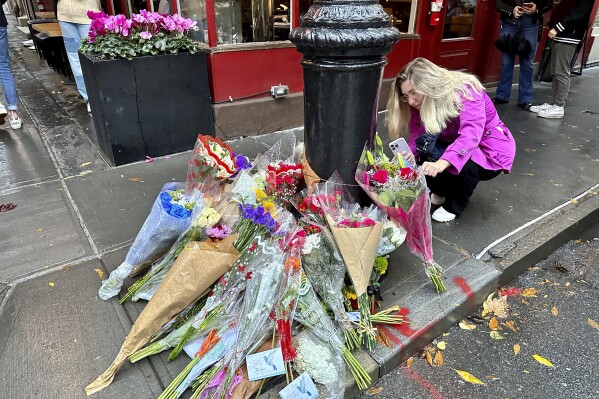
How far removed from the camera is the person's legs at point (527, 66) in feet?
19.4

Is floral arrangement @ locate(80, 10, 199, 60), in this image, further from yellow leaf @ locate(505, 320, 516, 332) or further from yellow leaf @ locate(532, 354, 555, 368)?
yellow leaf @ locate(532, 354, 555, 368)

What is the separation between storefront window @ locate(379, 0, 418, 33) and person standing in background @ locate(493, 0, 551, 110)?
1237 mm

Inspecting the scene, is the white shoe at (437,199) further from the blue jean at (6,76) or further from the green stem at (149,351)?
the blue jean at (6,76)

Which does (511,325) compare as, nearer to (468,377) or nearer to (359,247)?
(468,377)

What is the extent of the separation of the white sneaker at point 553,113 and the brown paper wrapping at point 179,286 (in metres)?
5.44

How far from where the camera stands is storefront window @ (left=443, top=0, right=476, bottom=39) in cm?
636

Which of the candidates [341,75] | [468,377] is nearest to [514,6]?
[341,75]

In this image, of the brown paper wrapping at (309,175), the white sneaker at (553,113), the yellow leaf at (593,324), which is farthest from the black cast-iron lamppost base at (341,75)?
the white sneaker at (553,113)

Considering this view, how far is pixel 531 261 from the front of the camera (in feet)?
9.73

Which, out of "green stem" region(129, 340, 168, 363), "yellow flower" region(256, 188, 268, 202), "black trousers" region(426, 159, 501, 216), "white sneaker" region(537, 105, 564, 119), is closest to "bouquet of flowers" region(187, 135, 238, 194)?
"yellow flower" region(256, 188, 268, 202)

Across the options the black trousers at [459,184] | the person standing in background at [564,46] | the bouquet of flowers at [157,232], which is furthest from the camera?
the person standing in background at [564,46]

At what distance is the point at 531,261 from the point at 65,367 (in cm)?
288

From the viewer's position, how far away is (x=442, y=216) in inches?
127

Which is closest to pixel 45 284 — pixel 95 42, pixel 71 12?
pixel 95 42
